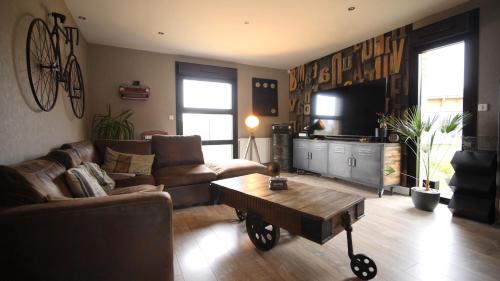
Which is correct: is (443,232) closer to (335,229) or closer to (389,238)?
(389,238)

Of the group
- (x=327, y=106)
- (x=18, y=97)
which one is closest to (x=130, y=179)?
(x=18, y=97)

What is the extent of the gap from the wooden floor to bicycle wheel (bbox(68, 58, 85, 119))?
2.02 metres

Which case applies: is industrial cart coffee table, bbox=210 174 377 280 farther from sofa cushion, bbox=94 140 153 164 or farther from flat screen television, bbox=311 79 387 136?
flat screen television, bbox=311 79 387 136

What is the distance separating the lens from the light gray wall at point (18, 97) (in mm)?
1484

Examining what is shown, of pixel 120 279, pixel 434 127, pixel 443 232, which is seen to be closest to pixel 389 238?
pixel 443 232

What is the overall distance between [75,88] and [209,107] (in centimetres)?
255

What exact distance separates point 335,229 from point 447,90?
2.96 meters

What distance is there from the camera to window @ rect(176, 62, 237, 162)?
4875mm

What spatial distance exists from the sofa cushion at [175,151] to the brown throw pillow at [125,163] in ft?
0.96

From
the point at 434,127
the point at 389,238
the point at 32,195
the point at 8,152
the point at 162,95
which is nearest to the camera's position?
the point at 32,195

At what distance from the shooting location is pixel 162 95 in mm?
4672

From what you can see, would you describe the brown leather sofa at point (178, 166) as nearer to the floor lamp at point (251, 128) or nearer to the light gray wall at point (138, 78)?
the light gray wall at point (138, 78)

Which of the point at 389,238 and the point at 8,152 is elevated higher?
the point at 8,152

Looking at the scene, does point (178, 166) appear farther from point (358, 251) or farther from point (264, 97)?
point (264, 97)
